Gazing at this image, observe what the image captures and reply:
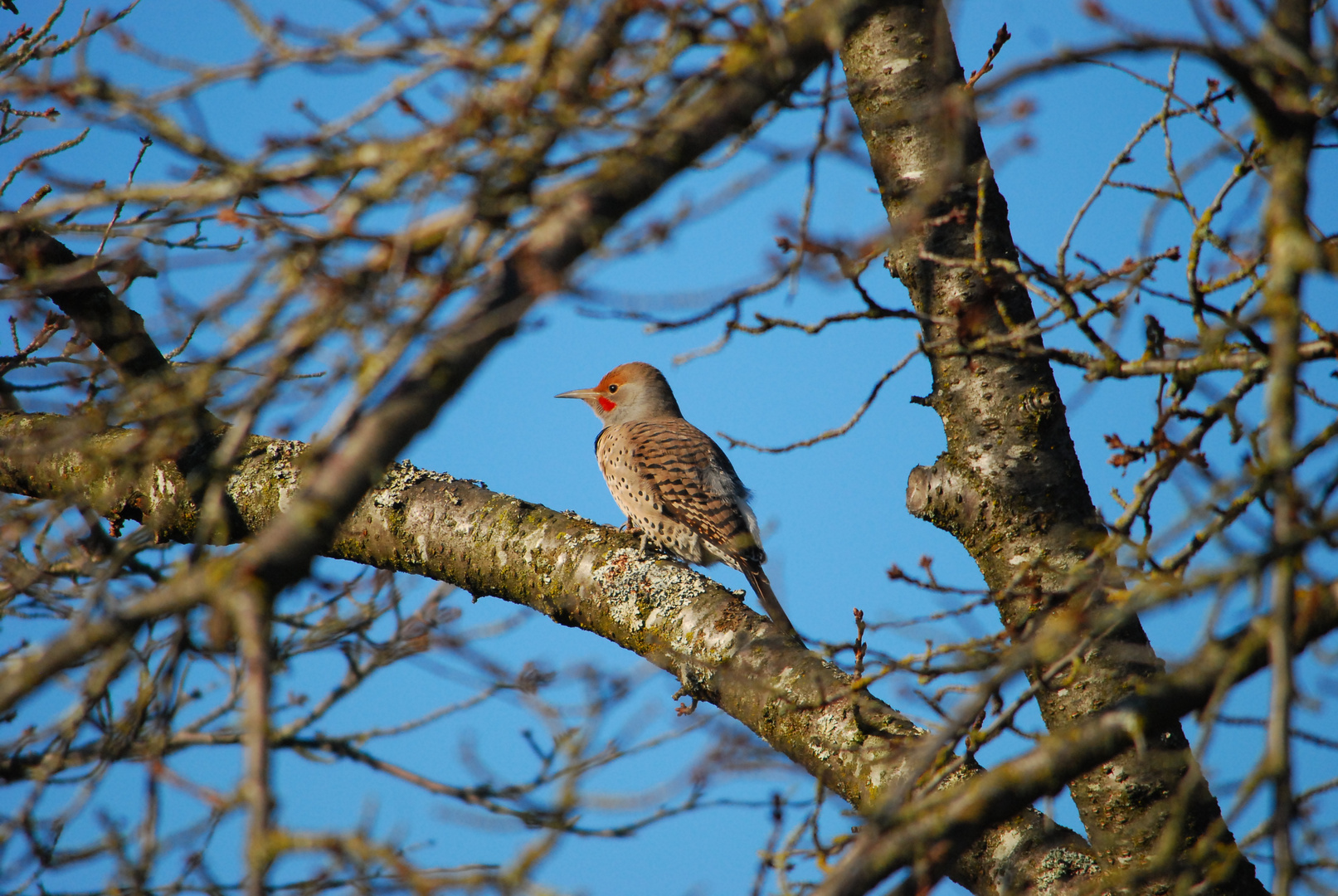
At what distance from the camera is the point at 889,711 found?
3.12m

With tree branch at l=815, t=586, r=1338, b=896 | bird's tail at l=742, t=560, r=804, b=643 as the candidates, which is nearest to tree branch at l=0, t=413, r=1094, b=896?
tree branch at l=815, t=586, r=1338, b=896

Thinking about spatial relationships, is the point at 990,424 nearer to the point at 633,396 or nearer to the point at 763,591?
the point at 763,591

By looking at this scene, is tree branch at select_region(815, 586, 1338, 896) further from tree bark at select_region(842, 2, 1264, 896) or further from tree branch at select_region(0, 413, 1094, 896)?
tree bark at select_region(842, 2, 1264, 896)

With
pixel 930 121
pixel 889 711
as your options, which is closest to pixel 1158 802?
pixel 889 711

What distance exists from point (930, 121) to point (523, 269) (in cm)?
226

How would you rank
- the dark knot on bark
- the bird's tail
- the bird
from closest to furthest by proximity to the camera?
the dark knot on bark < the bird's tail < the bird

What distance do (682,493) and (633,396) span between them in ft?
5.06

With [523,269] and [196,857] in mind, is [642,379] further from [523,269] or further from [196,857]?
[523,269]

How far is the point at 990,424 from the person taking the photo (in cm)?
343

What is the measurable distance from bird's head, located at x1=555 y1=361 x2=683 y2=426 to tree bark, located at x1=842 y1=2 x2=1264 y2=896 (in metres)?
3.89

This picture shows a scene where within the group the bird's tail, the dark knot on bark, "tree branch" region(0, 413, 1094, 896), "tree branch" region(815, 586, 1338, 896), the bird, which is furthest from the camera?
the bird

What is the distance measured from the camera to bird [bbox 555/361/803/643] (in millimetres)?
6016

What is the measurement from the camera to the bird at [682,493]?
6016 millimetres

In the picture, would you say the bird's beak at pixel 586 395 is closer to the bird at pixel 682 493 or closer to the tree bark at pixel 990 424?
the bird at pixel 682 493
